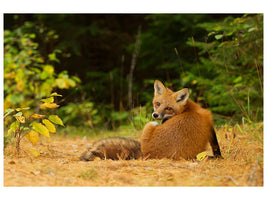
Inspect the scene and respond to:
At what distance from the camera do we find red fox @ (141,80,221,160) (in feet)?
13.7

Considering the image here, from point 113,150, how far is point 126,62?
778cm

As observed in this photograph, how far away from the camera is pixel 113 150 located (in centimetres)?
452

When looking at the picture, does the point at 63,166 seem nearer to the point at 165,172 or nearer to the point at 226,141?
the point at 165,172

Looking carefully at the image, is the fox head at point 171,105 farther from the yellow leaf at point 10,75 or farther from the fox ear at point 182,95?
the yellow leaf at point 10,75

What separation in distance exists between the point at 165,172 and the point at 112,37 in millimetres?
9952

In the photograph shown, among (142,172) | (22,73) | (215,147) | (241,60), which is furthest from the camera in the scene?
(22,73)

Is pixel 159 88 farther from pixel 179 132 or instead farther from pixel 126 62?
pixel 126 62

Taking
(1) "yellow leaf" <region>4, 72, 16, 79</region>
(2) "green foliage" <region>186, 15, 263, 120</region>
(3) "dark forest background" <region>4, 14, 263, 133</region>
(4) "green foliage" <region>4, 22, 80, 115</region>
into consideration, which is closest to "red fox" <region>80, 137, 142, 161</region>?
(3) "dark forest background" <region>4, 14, 263, 133</region>

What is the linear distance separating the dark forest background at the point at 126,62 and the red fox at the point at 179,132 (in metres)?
1.89

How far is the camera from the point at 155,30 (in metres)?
10.0

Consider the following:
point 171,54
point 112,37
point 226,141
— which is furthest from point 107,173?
point 112,37

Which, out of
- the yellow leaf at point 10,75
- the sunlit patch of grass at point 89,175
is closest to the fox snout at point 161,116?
the sunlit patch of grass at point 89,175

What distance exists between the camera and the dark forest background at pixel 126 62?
7047mm

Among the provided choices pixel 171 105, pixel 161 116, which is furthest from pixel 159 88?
pixel 161 116
